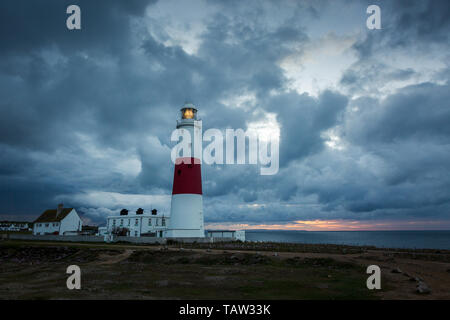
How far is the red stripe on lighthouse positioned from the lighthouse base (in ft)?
2.61

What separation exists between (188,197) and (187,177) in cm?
266

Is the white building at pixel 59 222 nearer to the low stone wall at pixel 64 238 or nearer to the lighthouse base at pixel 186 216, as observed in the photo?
the low stone wall at pixel 64 238

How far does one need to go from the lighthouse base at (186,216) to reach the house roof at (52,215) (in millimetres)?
31613

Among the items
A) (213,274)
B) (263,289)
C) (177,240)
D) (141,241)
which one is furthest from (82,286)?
(141,241)

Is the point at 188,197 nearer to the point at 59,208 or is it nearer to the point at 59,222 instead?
the point at 59,222

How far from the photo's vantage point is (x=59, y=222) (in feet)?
199

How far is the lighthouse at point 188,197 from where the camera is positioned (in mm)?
41281

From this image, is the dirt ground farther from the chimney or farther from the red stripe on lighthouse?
the chimney

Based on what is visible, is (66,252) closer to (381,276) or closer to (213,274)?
(213,274)

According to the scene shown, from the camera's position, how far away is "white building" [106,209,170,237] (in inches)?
2057

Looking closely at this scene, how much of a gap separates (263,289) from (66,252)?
28000mm

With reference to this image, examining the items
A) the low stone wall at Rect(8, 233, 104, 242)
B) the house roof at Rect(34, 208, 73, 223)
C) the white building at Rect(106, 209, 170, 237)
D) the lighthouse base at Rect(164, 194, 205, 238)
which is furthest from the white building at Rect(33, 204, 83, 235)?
the lighthouse base at Rect(164, 194, 205, 238)

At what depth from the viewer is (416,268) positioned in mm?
20969

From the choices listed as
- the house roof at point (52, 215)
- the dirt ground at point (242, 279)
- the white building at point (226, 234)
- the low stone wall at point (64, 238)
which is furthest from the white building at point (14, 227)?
the dirt ground at point (242, 279)
